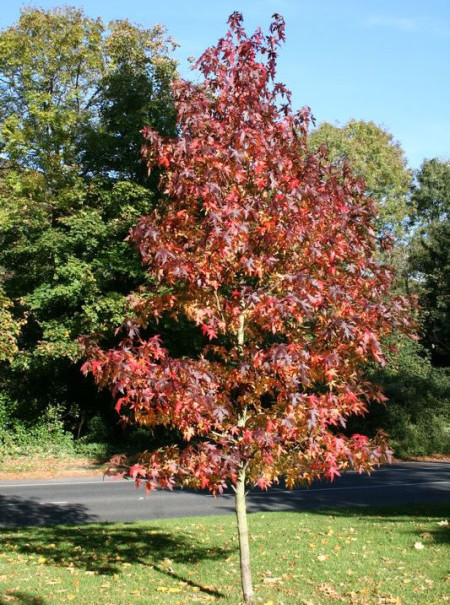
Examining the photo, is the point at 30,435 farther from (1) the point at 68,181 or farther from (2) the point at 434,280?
(2) the point at 434,280

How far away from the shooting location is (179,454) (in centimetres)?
618

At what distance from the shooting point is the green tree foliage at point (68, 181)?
69.8 feet

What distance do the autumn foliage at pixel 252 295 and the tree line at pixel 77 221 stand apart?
11928 millimetres

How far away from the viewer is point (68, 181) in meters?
24.2

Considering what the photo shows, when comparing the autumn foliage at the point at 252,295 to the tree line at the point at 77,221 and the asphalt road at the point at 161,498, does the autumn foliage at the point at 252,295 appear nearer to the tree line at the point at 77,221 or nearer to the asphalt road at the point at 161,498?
the asphalt road at the point at 161,498

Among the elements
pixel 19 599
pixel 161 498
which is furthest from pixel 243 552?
pixel 161 498

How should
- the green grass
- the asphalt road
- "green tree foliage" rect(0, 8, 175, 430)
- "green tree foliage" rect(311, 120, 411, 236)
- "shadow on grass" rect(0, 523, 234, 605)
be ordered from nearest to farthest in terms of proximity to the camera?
the green grass → "shadow on grass" rect(0, 523, 234, 605) → the asphalt road → "green tree foliage" rect(0, 8, 175, 430) → "green tree foliage" rect(311, 120, 411, 236)

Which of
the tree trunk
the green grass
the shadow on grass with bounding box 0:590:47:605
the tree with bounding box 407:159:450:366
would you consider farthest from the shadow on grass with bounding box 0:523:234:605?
the tree with bounding box 407:159:450:366

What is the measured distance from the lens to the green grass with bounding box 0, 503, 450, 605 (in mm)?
6652

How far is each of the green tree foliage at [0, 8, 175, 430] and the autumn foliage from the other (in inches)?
566

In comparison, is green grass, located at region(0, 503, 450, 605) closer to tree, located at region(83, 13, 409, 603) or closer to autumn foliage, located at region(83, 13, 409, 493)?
tree, located at region(83, 13, 409, 603)

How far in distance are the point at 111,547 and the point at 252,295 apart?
205 inches

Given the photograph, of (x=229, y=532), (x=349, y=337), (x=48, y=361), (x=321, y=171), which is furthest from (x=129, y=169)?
(x=349, y=337)

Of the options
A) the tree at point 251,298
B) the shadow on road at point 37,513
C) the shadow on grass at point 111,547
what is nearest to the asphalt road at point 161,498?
the shadow on road at point 37,513
